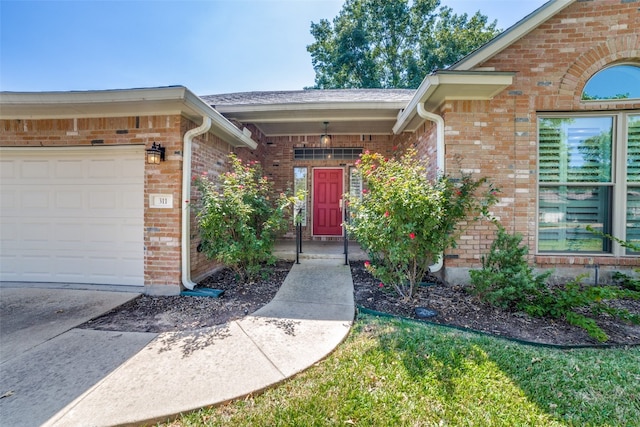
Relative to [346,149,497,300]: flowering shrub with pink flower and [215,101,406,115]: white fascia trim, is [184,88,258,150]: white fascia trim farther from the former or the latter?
[346,149,497,300]: flowering shrub with pink flower

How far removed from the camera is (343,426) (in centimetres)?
170

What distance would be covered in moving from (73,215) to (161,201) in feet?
5.51

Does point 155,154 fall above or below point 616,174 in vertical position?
above

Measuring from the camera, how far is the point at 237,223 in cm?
425

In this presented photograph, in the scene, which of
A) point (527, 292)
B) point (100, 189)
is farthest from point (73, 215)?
point (527, 292)

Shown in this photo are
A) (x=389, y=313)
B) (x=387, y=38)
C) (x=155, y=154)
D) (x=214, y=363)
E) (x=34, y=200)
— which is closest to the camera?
(x=214, y=363)

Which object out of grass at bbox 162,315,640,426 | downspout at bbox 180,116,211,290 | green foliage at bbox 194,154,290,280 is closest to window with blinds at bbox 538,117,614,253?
grass at bbox 162,315,640,426

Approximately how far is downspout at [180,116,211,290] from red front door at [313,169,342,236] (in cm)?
393

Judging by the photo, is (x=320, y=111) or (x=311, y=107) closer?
(x=311, y=107)

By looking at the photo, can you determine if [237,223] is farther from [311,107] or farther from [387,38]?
[387,38]

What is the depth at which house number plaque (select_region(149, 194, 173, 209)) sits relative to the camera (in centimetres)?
416

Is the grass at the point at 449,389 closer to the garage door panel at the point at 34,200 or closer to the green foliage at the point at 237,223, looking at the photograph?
the green foliage at the point at 237,223

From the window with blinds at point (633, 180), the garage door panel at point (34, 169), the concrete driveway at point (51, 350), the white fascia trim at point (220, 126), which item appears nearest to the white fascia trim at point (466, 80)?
the window with blinds at point (633, 180)

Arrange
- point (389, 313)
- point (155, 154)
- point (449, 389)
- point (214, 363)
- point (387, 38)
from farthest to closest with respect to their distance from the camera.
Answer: point (387, 38)
point (155, 154)
point (389, 313)
point (214, 363)
point (449, 389)
